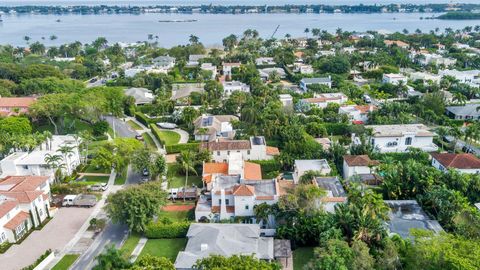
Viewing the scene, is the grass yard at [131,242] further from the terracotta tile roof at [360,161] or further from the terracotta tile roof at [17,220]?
the terracotta tile roof at [360,161]

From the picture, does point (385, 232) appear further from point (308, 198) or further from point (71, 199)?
point (71, 199)

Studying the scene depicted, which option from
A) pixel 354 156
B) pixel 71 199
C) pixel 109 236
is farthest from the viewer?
pixel 354 156

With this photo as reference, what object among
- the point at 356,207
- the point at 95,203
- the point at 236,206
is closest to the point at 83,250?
the point at 95,203

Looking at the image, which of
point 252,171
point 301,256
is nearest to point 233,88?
point 252,171

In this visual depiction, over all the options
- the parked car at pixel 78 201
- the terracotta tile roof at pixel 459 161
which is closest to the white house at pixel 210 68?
the parked car at pixel 78 201

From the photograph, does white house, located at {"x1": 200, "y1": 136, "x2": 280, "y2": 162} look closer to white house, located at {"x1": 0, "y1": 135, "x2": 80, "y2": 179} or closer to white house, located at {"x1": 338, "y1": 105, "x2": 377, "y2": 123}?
white house, located at {"x1": 0, "y1": 135, "x2": 80, "y2": 179}

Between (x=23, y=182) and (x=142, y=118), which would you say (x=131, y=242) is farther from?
(x=142, y=118)

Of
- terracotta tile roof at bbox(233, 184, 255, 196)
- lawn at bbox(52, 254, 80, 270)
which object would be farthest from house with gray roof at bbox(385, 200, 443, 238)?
lawn at bbox(52, 254, 80, 270)
